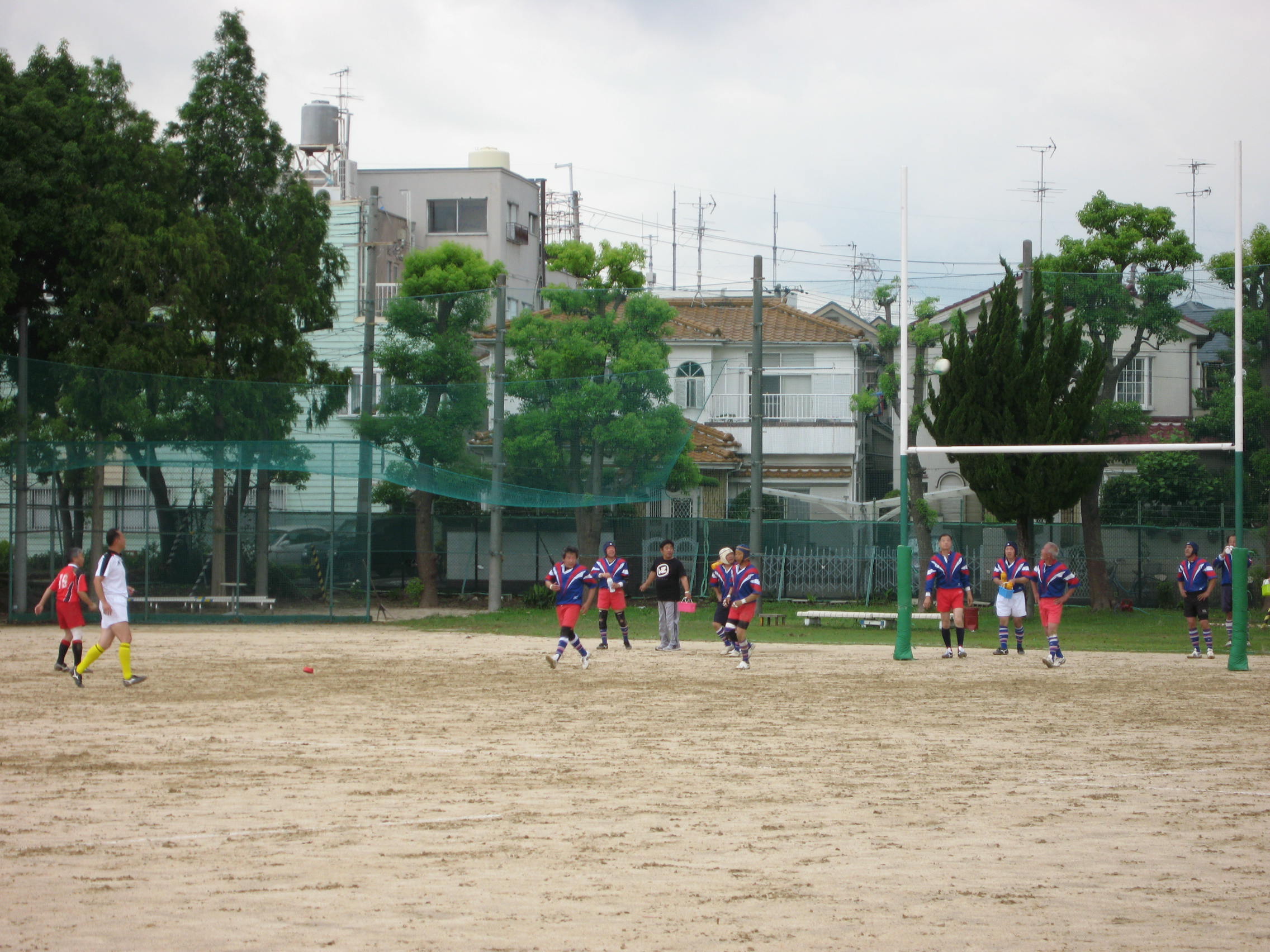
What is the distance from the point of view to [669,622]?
2050 centimetres

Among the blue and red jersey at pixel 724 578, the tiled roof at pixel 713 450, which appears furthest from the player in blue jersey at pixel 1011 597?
the tiled roof at pixel 713 450

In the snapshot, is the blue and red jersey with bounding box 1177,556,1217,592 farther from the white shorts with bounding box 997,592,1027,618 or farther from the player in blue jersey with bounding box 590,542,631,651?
the player in blue jersey with bounding box 590,542,631,651

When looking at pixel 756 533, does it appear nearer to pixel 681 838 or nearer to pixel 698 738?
pixel 698 738

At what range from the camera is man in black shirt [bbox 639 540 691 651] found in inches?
785

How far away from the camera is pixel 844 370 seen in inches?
1508

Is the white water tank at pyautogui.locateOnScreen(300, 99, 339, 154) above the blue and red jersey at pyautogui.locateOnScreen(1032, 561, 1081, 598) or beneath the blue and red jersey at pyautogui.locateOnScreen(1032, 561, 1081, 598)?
above

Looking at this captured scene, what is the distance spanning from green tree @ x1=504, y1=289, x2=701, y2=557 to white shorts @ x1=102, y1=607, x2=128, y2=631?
12593 millimetres

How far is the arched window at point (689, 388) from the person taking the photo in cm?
2883

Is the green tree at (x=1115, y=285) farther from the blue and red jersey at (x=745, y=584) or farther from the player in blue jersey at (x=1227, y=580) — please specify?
the blue and red jersey at (x=745, y=584)

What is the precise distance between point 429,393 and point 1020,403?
12.2 metres

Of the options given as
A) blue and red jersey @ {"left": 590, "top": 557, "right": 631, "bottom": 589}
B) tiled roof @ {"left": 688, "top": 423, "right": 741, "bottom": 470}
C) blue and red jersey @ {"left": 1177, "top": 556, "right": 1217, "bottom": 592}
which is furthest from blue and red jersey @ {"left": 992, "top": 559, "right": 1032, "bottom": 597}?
tiled roof @ {"left": 688, "top": 423, "right": 741, "bottom": 470}

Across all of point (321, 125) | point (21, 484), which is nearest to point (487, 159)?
point (321, 125)

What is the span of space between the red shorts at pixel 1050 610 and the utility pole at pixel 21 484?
17.6 m

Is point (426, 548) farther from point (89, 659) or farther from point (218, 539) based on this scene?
point (89, 659)
